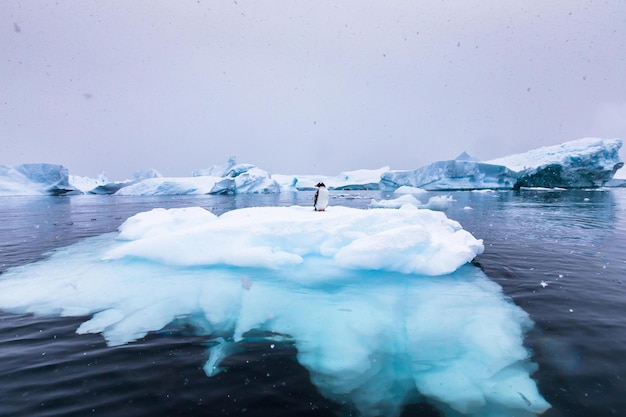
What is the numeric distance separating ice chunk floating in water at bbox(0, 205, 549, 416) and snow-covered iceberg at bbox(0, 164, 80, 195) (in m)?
62.8

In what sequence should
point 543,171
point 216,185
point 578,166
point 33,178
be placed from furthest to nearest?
point 33,178, point 216,185, point 543,171, point 578,166

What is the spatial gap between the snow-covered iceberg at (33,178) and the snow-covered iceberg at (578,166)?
85571 millimetres

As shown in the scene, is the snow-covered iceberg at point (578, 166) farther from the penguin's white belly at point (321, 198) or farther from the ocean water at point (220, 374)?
the ocean water at point (220, 374)

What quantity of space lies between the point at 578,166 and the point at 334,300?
64.2 meters

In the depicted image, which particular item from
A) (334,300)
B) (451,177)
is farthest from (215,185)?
(334,300)

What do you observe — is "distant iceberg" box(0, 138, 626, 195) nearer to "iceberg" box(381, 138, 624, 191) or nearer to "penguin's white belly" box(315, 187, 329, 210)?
"iceberg" box(381, 138, 624, 191)

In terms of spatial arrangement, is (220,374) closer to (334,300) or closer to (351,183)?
(334,300)

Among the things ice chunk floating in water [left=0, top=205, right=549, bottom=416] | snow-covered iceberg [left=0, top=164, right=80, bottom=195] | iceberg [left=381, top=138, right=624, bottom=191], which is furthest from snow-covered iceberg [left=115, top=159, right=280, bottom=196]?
ice chunk floating in water [left=0, top=205, right=549, bottom=416]

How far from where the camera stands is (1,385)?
126 inches

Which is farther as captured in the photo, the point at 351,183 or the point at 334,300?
the point at 351,183

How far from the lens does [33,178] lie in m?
56.9

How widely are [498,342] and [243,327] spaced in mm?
3568

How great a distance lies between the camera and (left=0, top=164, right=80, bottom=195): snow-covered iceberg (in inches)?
2185

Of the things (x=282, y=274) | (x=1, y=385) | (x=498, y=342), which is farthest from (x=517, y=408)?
(x=1, y=385)
